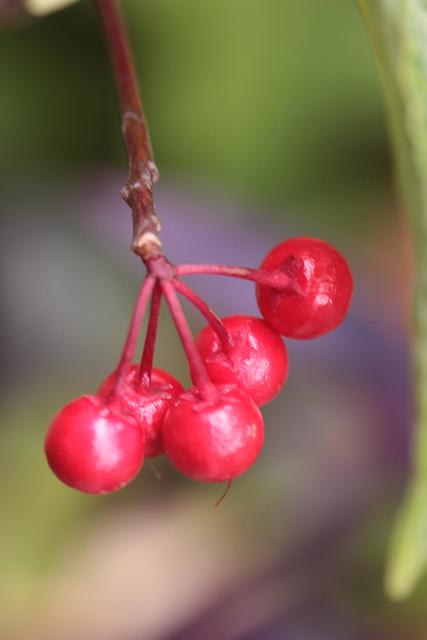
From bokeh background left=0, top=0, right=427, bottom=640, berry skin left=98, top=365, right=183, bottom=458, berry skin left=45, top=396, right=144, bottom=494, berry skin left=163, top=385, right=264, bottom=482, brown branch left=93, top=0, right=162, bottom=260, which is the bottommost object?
berry skin left=163, top=385, right=264, bottom=482

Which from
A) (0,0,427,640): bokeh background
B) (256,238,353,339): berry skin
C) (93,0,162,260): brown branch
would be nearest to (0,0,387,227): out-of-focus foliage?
(0,0,427,640): bokeh background

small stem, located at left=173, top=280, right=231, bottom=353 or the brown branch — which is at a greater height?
the brown branch

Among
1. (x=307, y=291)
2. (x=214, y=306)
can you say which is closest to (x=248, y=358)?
(x=307, y=291)

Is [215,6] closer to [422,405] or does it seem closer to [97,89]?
[97,89]

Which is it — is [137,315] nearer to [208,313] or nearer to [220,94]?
[208,313]

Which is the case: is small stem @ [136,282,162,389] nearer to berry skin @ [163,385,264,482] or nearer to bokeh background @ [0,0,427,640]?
berry skin @ [163,385,264,482]

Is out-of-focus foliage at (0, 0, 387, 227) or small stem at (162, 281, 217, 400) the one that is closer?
small stem at (162, 281, 217, 400)

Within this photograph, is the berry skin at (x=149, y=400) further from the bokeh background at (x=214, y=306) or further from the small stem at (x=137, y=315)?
the bokeh background at (x=214, y=306)
